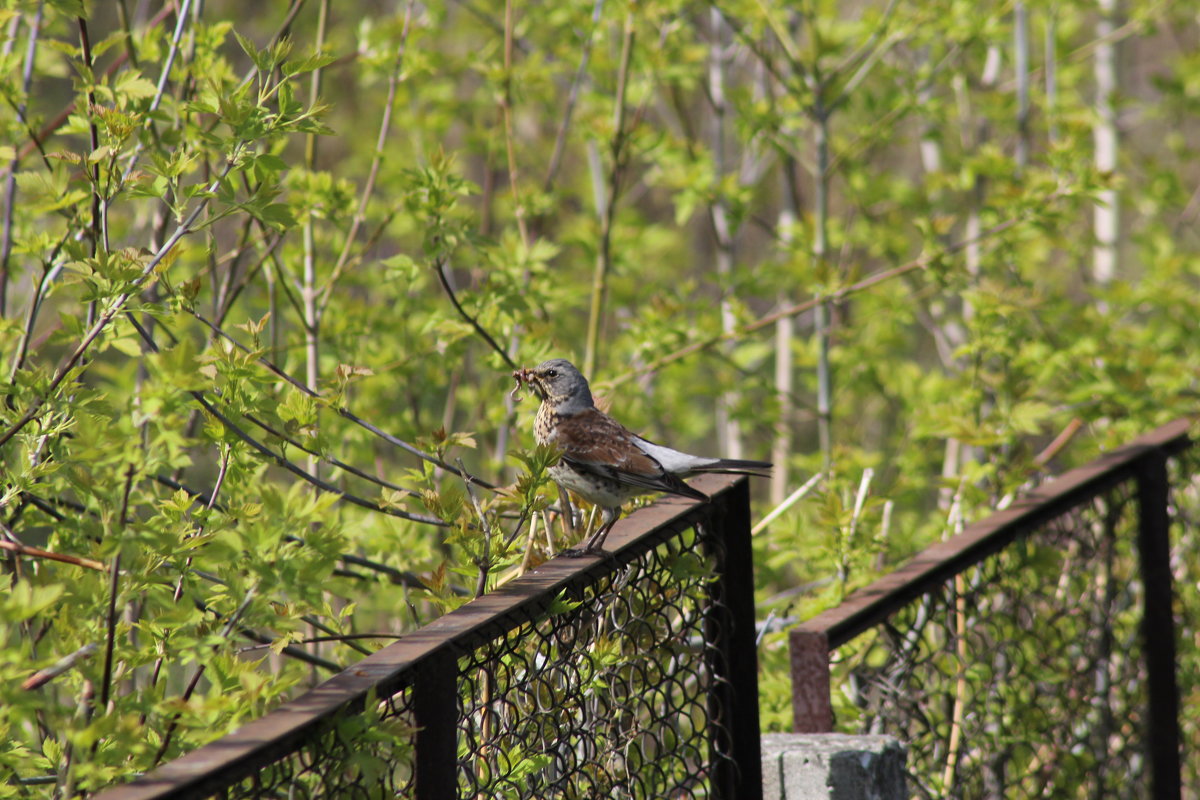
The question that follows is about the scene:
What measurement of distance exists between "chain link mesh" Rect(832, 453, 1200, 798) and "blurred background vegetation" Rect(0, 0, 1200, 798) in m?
0.32

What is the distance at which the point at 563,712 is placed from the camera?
228 centimetres

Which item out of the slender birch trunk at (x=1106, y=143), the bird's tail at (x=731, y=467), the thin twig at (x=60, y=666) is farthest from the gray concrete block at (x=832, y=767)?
the slender birch trunk at (x=1106, y=143)

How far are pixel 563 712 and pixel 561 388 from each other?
2.45 ft

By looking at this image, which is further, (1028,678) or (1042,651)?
(1042,651)

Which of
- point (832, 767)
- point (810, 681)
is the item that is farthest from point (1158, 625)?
point (832, 767)

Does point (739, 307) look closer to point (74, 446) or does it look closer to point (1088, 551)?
point (1088, 551)

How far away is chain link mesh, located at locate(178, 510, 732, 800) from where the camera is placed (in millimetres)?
1533

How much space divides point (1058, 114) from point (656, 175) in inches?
71.8

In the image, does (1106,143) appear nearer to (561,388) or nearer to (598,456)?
(561,388)

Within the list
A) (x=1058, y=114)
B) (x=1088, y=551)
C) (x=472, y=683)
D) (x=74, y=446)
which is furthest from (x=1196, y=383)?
(x=74, y=446)

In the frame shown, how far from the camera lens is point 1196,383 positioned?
5.46 m

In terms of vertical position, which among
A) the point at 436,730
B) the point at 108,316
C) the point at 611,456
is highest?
the point at 108,316

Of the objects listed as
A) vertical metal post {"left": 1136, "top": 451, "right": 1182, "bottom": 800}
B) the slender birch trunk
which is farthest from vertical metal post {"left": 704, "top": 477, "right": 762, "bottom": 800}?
the slender birch trunk

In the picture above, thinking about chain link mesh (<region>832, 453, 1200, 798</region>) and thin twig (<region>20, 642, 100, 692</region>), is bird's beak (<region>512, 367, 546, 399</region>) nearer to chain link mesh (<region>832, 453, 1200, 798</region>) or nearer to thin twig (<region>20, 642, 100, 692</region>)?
chain link mesh (<region>832, 453, 1200, 798</region>)
